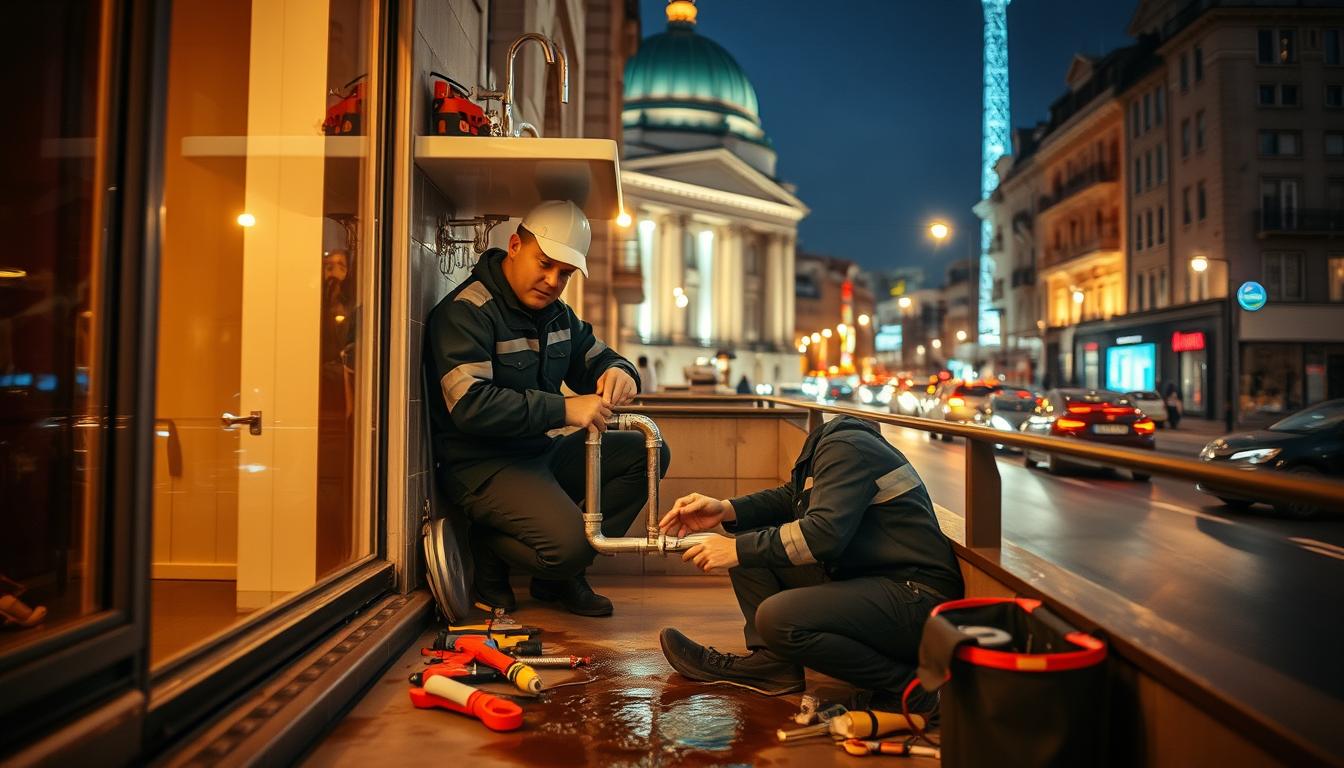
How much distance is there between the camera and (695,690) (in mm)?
4051

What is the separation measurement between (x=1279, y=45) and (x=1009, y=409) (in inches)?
1084

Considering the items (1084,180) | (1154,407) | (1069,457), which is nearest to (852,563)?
(1069,457)

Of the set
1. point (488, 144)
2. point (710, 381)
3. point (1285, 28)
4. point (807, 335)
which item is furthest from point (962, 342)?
point (488, 144)

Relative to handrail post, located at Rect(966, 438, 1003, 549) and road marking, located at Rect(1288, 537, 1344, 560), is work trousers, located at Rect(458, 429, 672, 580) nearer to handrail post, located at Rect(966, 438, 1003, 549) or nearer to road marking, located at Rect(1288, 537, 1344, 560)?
handrail post, located at Rect(966, 438, 1003, 549)

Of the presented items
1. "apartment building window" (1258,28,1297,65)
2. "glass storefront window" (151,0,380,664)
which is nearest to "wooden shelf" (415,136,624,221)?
"glass storefront window" (151,0,380,664)

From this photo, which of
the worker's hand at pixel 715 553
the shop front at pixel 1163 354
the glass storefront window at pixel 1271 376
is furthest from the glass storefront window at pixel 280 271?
the glass storefront window at pixel 1271 376

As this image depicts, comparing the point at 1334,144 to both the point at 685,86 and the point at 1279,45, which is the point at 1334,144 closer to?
the point at 1279,45

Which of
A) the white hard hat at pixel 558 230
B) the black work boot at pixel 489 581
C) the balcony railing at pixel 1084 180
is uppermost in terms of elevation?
the balcony railing at pixel 1084 180

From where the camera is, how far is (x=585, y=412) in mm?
4930

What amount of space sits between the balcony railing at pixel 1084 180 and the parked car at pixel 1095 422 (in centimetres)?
3473

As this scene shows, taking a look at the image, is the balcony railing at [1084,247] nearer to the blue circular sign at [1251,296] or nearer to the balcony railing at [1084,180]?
the balcony railing at [1084,180]

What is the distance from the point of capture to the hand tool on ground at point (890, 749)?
132 inches

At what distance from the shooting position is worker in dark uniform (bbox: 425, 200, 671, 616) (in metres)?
4.87

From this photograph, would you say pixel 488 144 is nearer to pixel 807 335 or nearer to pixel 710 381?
pixel 710 381
